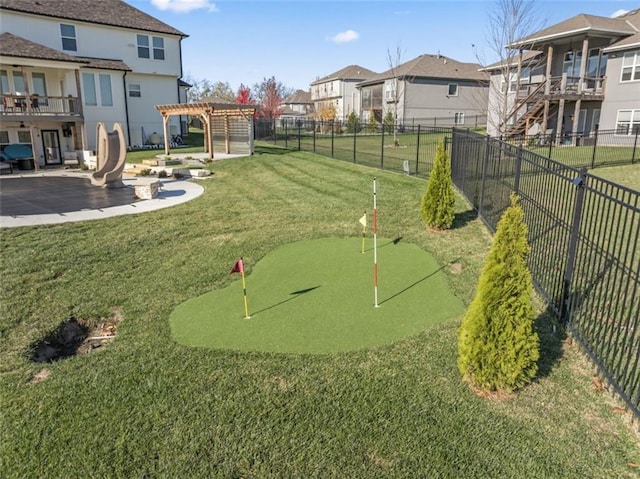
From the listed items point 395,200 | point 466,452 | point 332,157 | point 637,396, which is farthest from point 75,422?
point 332,157

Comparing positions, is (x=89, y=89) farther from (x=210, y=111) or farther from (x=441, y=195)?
(x=441, y=195)

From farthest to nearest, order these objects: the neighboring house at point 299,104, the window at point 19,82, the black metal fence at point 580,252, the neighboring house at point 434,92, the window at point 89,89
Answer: the neighboring house at point 299,104 → the neighboring house at point 434,92 → the window at point 89,89 → the window at point 19,82 → the black metal fence at point 580,252

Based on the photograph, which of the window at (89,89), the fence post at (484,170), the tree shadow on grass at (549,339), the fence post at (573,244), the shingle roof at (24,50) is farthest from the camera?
the window at (89,89)

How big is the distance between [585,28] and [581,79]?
2.73 meters

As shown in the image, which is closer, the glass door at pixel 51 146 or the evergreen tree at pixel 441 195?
the evergreen tree at pixel 441 195

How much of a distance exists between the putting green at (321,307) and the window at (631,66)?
2509 centimetres

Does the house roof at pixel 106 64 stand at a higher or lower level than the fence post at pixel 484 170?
higher

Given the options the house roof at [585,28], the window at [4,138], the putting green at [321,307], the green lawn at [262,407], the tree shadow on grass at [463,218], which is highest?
the house roof at [585,28]

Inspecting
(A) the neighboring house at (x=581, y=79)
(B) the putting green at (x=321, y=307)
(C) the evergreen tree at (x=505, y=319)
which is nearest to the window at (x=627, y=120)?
(A) the neighboring house at (x=581, y=79)

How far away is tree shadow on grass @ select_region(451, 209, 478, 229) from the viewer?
375 inches

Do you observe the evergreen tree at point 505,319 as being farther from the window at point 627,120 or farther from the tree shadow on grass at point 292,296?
the window at point 627,120

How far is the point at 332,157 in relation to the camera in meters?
21.5

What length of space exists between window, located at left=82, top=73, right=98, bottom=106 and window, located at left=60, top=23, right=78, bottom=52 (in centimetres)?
266

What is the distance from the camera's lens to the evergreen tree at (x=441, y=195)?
9.00m
